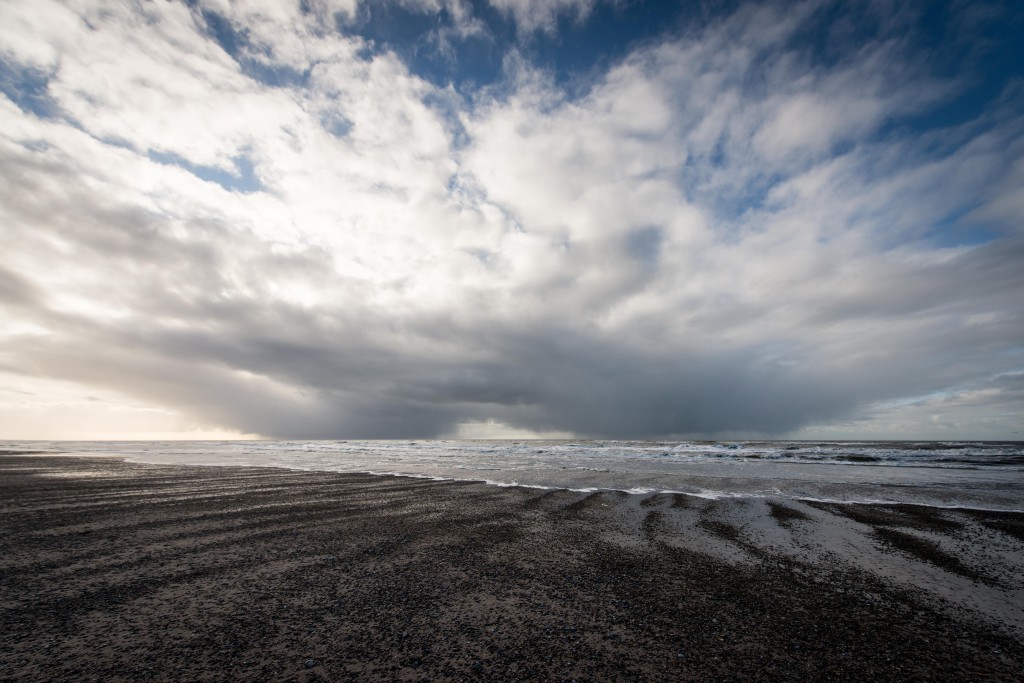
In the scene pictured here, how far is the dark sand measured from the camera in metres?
2.65

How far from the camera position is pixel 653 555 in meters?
5.27

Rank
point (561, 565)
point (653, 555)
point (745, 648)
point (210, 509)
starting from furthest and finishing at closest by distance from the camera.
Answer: point (210, 509) < point (653, 555) < point (561, 565) < point (745, 648)

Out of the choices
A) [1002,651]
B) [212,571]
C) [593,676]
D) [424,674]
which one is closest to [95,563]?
[212,571]

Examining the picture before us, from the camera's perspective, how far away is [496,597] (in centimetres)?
378

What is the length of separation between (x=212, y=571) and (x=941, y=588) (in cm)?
748

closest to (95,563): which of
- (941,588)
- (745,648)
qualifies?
(745,648)

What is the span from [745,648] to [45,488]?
1525cm

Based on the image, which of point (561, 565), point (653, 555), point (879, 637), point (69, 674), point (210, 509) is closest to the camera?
point (69, 674)

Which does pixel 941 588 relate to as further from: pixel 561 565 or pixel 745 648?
pixel 561 565

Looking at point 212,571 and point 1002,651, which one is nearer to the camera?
point 1002,651

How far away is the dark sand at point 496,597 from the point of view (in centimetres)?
265

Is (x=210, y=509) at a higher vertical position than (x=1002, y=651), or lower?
higher

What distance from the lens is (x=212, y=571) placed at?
434 cm

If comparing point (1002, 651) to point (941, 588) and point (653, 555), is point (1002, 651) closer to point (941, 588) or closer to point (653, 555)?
point (941, 588)
